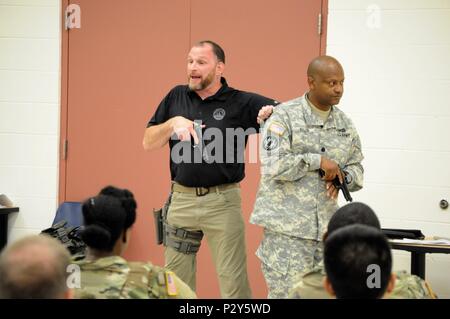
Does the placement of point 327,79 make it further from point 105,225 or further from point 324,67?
point 105,225

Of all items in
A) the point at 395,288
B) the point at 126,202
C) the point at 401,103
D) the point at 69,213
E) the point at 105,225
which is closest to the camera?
the point at 395,288

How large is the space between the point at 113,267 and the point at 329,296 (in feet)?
2.30

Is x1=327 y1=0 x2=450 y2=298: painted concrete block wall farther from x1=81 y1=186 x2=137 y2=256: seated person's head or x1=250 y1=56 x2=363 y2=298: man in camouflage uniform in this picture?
x1=81 y1=186 x2=137 y2=256: seated person's head

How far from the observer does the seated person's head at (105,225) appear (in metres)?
2.27

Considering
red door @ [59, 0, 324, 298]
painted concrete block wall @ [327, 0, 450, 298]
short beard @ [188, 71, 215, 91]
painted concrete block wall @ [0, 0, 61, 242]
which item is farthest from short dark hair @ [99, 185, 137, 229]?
painted concrete block wall @ [0, 0, 61, 242]

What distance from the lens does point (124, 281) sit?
2.19 m

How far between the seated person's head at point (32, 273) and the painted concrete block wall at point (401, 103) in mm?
3139

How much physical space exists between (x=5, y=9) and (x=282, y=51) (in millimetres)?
2071

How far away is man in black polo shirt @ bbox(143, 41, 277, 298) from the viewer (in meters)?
3.44

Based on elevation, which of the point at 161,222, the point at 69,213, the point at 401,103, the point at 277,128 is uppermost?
the point at 401,103

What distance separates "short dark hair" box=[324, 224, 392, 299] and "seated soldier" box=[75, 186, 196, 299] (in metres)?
0.61

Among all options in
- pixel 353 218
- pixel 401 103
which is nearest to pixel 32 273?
pixel 353 218

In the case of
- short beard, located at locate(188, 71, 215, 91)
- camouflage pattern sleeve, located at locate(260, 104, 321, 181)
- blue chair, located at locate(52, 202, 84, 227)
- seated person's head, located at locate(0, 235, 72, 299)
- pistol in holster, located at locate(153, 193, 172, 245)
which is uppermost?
short beard, located at locate(188, 71, 215, 91)
